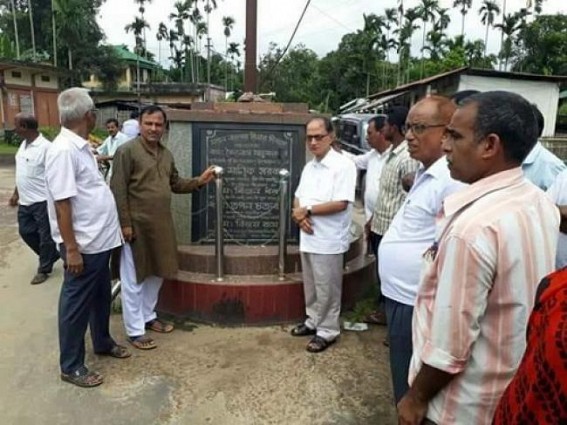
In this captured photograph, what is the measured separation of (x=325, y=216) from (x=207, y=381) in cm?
128

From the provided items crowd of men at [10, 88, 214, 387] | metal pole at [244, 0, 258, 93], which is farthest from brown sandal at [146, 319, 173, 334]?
metal pole at [244, 0, 258, 93]

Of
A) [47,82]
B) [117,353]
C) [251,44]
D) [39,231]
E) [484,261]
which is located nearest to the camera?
[484,261]

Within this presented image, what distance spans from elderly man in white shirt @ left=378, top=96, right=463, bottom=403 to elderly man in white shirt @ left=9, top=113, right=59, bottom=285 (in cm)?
385

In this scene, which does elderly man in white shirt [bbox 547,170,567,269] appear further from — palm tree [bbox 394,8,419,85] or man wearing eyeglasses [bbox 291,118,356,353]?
palm tree [bbox 394,8,419,85]

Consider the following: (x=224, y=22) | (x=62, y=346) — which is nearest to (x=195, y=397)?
(x=62, y=346)

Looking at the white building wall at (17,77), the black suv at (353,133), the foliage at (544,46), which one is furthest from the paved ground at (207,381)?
the foliage at (544,46)

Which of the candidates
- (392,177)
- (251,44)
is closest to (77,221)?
(392,177)

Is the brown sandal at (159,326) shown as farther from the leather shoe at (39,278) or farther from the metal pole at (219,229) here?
the leather shoe at (39,278)

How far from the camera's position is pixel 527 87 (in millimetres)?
17156

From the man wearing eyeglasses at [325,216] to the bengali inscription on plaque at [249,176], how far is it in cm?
72

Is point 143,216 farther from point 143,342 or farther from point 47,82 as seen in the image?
point 47,82

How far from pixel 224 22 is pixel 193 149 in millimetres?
56096

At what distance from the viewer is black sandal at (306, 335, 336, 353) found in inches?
133

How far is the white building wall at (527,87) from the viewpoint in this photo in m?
16.6
